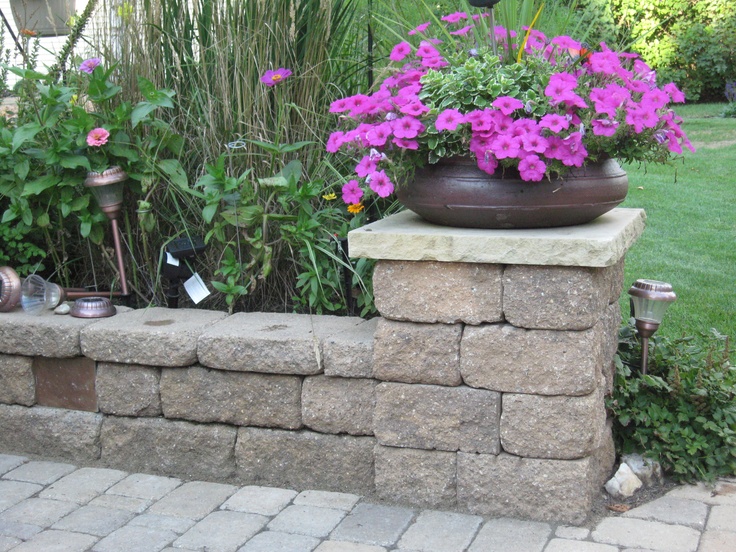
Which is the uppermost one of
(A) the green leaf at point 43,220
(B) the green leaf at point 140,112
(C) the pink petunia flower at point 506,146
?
(B) the green leaf at point 140,112

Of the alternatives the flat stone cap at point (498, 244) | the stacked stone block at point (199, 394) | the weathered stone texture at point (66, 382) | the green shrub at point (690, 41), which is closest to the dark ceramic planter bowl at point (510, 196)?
the flat stone cap at point (498, 244)

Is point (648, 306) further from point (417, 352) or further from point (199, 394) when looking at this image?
point (199, 394)

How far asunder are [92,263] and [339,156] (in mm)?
1049

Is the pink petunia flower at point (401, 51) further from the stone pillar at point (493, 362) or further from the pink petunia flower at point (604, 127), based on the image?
the pink petunia flower at point (604, 127)

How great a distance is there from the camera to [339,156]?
3338 mm

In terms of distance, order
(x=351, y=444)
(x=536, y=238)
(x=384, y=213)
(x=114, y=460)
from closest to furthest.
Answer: (x=536, y=238)
(x=351, y=444)
(x=114, y=460)
(x=384, y=213)

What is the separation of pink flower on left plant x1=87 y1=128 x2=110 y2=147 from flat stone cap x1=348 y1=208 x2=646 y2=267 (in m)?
1.06

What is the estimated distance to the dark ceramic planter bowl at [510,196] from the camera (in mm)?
2477

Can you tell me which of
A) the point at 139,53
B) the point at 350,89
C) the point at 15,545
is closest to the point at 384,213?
the point at 350,89

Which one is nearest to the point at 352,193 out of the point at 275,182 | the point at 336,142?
the point at 336,142

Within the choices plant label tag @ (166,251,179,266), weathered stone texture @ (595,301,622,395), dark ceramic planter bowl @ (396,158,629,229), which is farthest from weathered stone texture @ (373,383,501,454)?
plant label tag @ (166,251,179,266)

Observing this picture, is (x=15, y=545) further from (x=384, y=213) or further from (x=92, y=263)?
(x=384, y=213)

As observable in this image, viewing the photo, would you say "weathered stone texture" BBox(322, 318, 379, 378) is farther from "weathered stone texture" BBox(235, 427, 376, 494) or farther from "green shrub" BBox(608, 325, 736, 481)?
"green shrub" BBox(608, 325, 736, 481)

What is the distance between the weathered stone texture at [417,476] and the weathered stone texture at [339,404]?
0.37 ft
